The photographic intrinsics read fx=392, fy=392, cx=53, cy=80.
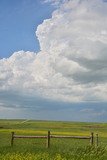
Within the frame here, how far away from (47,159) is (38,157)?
2.22 ft

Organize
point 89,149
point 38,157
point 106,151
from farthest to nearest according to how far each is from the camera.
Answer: point 106,151 < point 89,149 < point 38,157

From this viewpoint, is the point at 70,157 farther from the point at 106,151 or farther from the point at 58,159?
the point at 106,151

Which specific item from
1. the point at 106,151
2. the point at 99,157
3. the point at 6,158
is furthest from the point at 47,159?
the point at 106,151

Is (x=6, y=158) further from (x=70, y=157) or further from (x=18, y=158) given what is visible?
(x=70, y=157)

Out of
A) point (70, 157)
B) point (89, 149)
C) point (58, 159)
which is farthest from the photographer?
point (89, 149)

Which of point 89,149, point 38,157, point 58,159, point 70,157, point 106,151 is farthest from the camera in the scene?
point 106,151

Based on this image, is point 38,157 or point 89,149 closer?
point 38,157

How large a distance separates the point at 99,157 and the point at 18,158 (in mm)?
6380

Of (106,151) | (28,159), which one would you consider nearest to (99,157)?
Answer: (106,151)

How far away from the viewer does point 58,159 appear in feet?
69.0

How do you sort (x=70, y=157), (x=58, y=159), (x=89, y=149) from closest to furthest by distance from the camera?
(x=58, y=159), (x=70, y=157), (x=89, y=149)

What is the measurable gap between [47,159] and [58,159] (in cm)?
137

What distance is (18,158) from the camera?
21.6 m

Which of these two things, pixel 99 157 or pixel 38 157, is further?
pixel 99 157
